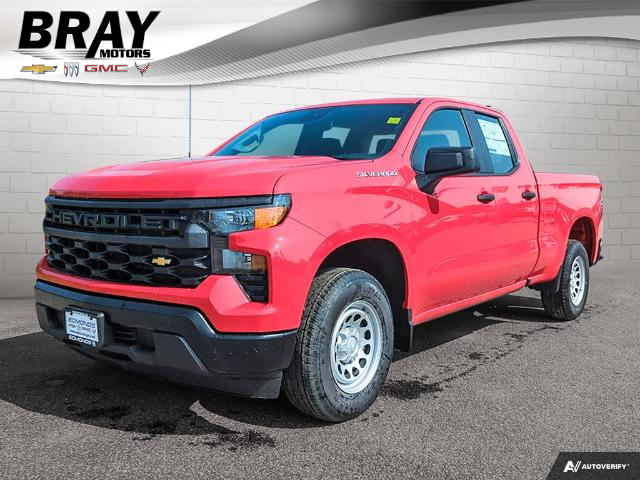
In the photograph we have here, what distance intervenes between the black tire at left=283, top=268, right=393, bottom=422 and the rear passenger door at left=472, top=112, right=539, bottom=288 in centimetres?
167

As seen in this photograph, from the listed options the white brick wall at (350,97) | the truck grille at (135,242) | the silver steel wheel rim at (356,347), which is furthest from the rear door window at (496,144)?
the white brick wall at (350,97)

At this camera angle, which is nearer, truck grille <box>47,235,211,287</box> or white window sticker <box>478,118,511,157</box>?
truck grille <box>47,235,211,287</box>

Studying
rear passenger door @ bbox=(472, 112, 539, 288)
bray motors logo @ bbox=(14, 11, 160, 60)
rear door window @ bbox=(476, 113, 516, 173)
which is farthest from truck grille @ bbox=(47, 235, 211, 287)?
bray motors logo @ bbox=(14, 11, 160, 60)

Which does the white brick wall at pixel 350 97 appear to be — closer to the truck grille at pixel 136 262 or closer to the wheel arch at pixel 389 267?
the truck grille at pixel 136 262

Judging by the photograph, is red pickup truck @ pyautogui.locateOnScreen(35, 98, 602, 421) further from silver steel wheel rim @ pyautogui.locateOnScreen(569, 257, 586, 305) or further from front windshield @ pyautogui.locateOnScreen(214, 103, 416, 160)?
silver steel wheel rim @ pyautogui.locateOnScreen(569, 257, 586, 305)

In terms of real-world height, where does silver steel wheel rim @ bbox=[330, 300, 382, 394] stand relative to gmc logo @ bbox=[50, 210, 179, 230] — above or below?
below

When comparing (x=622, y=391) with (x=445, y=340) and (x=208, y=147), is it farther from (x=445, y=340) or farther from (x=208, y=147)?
(x=208, y=147)

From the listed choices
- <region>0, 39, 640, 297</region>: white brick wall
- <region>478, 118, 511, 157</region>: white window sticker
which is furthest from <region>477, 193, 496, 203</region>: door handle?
<region>0, 39, 640, 297</region>: white brick wall

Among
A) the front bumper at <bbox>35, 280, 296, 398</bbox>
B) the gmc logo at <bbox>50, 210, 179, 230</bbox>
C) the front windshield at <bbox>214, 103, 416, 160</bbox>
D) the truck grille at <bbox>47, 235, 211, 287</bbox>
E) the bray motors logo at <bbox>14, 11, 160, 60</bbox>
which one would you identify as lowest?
the front bumper at <bbox>35, 280, 296, 398</bbox>

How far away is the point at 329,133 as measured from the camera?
13.9ft

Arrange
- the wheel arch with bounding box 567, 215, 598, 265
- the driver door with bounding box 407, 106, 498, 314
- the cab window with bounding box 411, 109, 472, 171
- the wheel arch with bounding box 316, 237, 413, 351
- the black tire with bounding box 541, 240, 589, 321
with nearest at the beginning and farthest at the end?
the wheel arch with bounding box 316, 237, 413, 351
the driver door with bounding box 407, 106, 498, 314
the cab window with bounding box 411, 109, 472, 171
the black tire with bounding box 541, 240, 589, 321
the wheel arch with bounding box 567, 215, 598, 265

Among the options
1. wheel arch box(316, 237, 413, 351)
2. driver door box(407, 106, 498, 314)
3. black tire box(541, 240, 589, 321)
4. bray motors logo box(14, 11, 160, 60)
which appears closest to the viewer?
wheel arch box(316, 237, 413, 351)

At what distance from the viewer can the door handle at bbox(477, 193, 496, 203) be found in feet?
14.3

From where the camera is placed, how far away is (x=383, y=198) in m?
3.51
